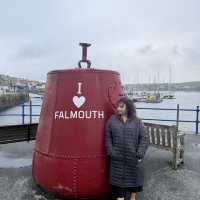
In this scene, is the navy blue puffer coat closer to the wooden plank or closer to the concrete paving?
the concrete paving

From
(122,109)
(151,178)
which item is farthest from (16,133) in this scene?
(122,109)

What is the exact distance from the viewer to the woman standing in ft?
11.8

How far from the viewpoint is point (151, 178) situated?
484 centimetres

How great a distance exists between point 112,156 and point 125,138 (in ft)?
0.88

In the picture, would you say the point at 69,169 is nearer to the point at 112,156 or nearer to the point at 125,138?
the point at 112,156

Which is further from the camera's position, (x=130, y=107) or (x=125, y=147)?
(x=130, y=107)

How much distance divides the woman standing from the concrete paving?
63 centimetres

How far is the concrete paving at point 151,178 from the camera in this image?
13.7ft

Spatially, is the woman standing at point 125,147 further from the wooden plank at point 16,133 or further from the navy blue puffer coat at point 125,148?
the wooden plank at point 16,133

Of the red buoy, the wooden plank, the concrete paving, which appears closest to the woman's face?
the red buoy

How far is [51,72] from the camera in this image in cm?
413

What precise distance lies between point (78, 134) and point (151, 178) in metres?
1.69

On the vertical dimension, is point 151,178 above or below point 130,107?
below

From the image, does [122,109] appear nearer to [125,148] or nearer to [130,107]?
[130,107]
